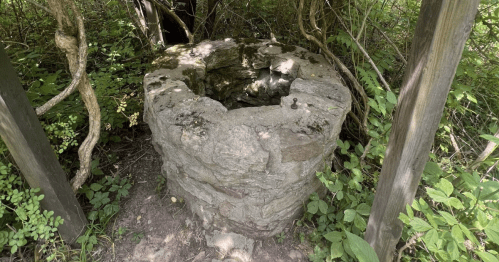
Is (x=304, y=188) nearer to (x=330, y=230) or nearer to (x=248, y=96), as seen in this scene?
(x=330, y=230)

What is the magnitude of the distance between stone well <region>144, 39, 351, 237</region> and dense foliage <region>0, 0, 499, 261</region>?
0.22m

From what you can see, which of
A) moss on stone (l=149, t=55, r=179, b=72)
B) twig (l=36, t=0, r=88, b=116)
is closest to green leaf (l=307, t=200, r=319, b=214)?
moss on stone (l=149, t=55, r=179, b=72)

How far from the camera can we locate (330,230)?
225 centimetres

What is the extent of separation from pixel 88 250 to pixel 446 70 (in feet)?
8.22

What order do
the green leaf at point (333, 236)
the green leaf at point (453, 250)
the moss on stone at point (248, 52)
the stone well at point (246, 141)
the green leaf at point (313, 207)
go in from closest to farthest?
the green leaf at point (453, 250) < the stone well at point (246, 141) < the green leaf at point (333, 236) < the green leaf at point (313, 207) < the moss on stone at point (248, 52)

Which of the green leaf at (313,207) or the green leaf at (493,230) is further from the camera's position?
the green leaf at (313,207)

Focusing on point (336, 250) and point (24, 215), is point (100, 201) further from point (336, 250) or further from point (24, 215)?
point (336, 250)

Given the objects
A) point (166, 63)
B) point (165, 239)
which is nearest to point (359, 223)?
point (165, 239)

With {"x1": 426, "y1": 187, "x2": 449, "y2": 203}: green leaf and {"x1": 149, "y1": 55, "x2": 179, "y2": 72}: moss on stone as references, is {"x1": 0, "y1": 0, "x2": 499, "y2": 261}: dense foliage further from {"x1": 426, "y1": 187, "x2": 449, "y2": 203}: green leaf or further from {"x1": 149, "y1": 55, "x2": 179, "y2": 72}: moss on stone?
{"x1": 149, "y1": 55, "x2": 179, "y2": 72}: moss on stone

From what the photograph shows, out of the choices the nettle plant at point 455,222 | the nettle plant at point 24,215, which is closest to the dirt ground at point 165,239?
the nettle plant at point 24,215

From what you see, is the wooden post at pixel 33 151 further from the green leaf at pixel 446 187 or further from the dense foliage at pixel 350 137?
the green leaf at pixel 446 187

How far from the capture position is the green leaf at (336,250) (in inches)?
78.1

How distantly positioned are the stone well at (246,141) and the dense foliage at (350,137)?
0.71ft

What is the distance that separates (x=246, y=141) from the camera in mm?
1888
